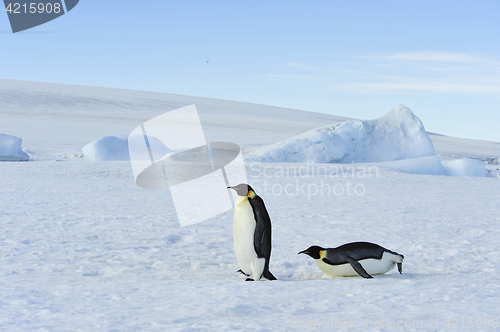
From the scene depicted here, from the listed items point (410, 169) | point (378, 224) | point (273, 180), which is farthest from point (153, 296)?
point (410, 169)

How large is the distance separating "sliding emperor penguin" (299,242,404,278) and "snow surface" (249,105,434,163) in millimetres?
7631

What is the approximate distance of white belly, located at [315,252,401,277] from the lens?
8.08 feet

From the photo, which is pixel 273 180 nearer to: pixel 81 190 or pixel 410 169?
pixel 81 190

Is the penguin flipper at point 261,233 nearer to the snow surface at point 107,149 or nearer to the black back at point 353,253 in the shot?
the black back at point 353,253

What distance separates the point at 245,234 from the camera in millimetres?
2477

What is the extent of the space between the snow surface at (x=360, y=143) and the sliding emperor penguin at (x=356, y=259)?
25.0ft

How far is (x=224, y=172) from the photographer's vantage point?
8297 millimetres

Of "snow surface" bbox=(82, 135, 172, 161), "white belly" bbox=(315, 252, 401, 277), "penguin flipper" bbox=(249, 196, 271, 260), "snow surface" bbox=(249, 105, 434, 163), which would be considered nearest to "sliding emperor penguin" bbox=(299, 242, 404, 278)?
"white belly" bbox=(315, 252, 401, 277)

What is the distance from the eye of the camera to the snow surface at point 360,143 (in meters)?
10.3

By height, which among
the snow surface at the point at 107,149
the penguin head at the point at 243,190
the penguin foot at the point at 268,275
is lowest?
the snow surface at the point at 107,149

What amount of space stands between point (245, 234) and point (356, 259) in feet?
2.02

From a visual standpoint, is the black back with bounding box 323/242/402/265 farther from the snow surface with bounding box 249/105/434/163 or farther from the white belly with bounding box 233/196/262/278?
the snow surface with bounding box 249/105/434/163

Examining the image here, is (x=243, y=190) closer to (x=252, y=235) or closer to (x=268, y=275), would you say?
(x=252, y=235)

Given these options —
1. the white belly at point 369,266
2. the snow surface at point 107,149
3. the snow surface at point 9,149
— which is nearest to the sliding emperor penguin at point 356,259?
the white belly at point 369,266
